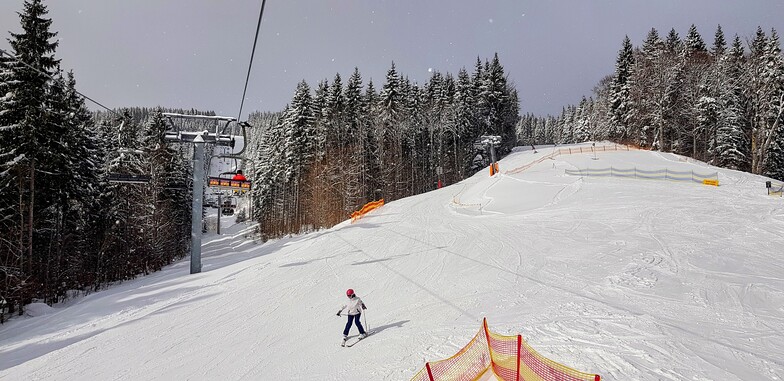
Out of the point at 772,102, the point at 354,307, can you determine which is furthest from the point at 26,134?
the point at 772,102

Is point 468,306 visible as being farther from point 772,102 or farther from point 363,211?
point 772,102

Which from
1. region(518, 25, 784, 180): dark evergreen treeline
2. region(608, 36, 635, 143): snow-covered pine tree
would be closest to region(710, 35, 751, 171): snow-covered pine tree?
region(518, 25, 784, 180): dark evergreen treeline

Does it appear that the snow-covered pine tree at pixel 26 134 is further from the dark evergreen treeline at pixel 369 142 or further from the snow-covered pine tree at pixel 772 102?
the snow-covered pine tree at pixel 772 102

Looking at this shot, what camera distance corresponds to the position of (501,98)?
195 ft

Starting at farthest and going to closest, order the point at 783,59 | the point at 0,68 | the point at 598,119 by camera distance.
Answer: the point at 598,119 → the point at 783,59 → the point at 0,68

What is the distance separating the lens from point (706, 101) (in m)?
41.9

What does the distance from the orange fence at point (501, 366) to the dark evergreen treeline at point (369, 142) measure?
3144cm

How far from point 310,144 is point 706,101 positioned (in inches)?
1816

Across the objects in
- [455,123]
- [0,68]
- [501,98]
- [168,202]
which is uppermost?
[501,98]

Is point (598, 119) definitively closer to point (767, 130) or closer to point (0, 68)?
point (767, 130)

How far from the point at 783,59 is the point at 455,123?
34.7 meters

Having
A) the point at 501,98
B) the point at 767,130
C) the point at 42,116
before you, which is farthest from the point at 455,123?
the point at 42,116

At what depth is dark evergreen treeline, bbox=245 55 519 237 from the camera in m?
43.7

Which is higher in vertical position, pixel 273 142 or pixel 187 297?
pixel 273 142
